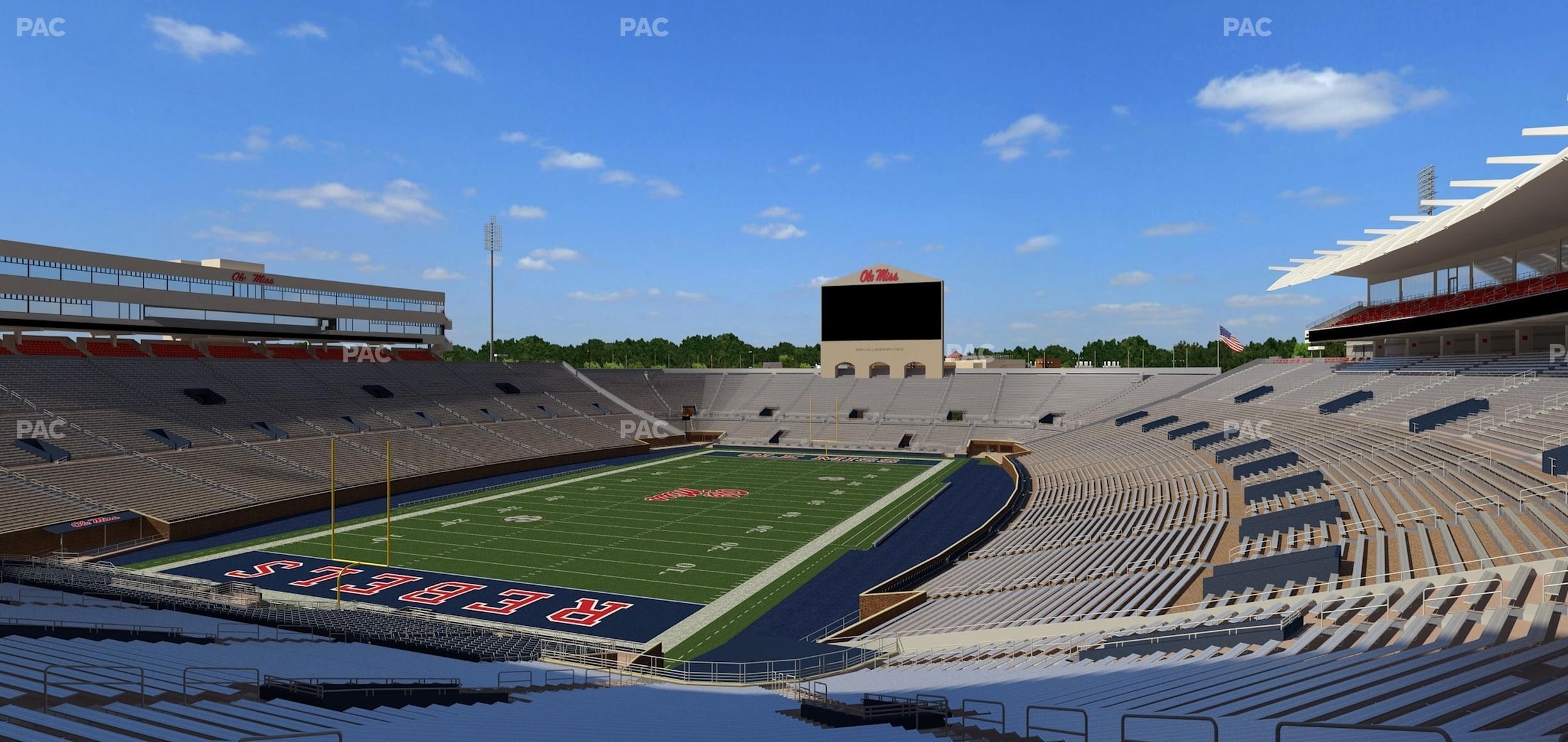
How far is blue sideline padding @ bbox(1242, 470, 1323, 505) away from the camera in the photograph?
2108 centimetres

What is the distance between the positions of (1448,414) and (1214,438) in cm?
1030

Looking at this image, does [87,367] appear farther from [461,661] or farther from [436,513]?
[461,661]

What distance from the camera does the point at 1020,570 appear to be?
2123 cm

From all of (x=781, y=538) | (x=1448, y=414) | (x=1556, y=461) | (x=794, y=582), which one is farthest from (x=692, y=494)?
(x=1556, y=461)

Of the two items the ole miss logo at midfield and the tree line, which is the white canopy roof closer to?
the ole miss logo at midfield

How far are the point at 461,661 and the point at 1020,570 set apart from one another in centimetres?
1379

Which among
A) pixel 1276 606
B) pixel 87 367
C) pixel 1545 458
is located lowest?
pixel 1276 606

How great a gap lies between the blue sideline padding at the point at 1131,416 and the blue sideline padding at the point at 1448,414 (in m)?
22.0

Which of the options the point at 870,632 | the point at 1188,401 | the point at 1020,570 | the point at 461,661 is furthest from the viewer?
the point at 1188,401

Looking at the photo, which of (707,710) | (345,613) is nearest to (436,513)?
(345,613)

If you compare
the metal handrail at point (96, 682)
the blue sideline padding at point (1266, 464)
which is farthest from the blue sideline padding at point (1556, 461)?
the metal handrail at point (96, 682)

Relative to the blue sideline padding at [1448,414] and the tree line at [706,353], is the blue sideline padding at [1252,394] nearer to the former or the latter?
the blue sideline padding at [1448,414]

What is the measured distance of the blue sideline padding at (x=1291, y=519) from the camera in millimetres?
17172

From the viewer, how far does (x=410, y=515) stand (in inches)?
1332
